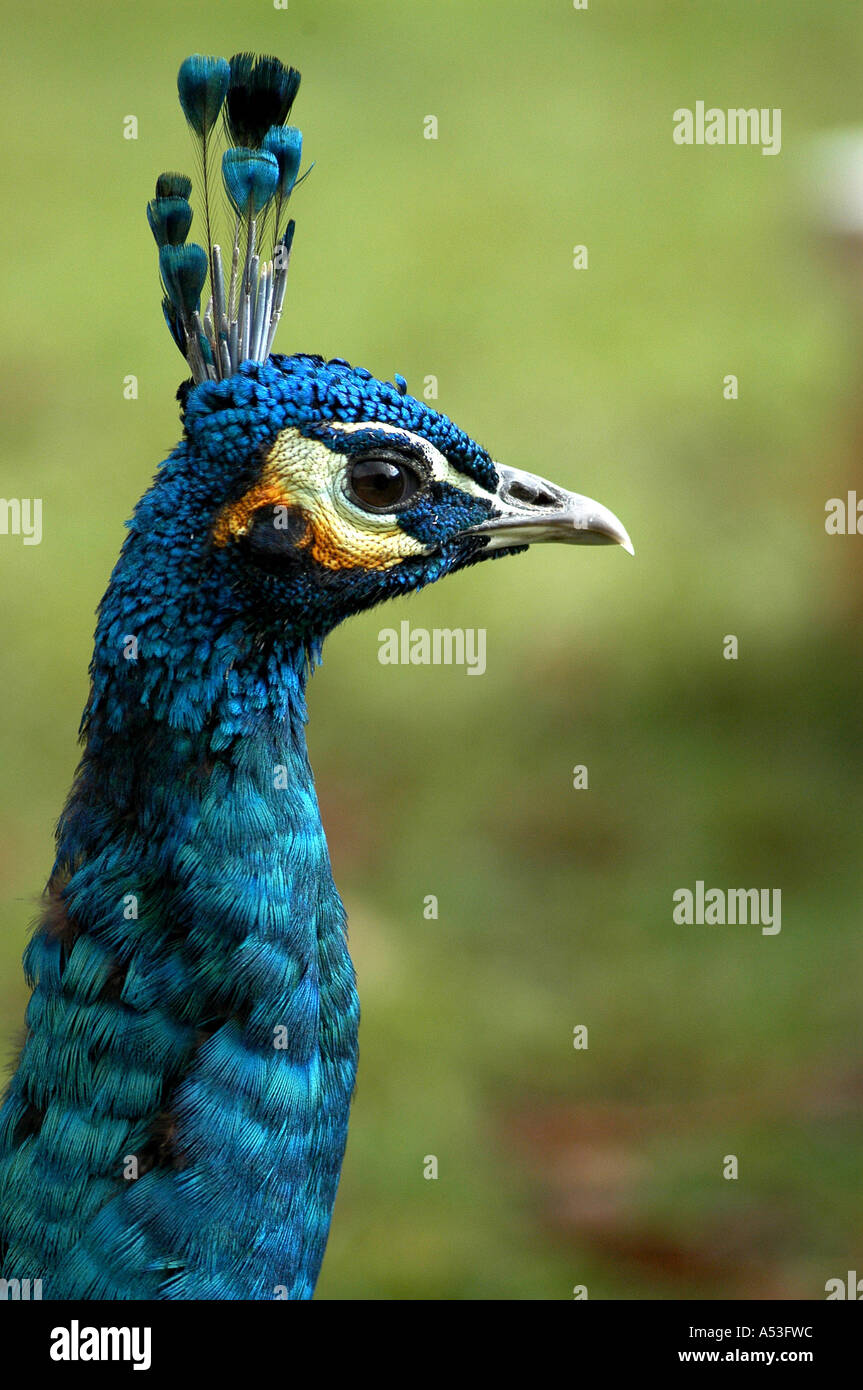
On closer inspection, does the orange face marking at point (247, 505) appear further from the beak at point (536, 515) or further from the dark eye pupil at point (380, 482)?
the beak at point (536, 515)

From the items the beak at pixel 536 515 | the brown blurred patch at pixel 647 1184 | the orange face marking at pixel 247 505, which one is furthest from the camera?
the brown blurred patch at pixel 647 1184

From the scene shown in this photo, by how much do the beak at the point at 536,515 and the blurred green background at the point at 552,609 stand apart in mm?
2151

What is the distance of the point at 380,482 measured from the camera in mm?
1943

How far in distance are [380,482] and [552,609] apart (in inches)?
155

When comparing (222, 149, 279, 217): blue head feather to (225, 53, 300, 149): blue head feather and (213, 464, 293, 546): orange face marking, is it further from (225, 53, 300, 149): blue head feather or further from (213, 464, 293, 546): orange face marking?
(213, 464, 293, 546): orange face marking

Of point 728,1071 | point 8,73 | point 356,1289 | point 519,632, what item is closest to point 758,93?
point 8,73

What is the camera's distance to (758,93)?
359 inches

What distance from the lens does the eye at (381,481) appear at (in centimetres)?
193

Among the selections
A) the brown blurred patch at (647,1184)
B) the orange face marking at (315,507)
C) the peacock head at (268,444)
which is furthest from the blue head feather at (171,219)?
the brown blurred patch at (647,1184)

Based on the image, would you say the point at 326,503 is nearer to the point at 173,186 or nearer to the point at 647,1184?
the point at 173,186

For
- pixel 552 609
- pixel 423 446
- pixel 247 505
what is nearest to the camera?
pixel 247 505

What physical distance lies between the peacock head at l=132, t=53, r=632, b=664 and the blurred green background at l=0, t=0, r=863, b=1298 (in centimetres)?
221

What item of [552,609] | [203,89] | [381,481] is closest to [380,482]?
[381,481]

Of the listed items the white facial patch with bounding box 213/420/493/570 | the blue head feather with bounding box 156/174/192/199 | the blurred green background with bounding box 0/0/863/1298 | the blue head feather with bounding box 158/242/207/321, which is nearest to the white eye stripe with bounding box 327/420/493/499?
the white facial patch with bounding box 213/420/493/570
